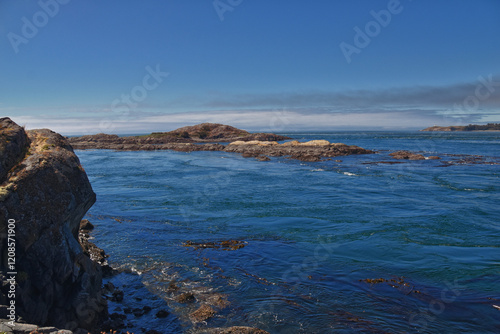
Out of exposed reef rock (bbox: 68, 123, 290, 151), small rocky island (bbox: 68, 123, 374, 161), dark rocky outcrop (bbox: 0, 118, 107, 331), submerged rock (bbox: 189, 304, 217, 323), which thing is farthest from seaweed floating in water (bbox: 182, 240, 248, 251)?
exposed reef rock (bbox: 68, 123, 290, 151)

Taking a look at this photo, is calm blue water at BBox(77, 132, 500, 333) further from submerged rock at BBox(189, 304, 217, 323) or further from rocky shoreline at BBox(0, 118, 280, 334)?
rocky shoreline at BBox(0, 118, 280, 334)

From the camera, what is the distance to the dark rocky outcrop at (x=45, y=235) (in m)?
9.00

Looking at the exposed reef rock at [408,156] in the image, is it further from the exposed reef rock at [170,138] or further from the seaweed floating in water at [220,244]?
the exposed reef rock at [170,138]

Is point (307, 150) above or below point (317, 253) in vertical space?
above

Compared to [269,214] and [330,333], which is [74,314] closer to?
[330,333]

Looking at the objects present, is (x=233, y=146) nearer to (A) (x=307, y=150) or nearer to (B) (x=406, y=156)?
(A) (x=307, y=150)

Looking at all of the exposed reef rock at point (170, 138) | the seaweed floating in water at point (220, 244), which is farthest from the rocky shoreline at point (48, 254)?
the exposed reef rock at point (170, 138)

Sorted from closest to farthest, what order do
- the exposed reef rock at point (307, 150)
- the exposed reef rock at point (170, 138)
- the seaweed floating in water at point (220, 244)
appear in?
the seaweed floating in water at point (220, 244)
the exposed reef rock at point (307, 150)
the exposed reef rock at point (170, 138)

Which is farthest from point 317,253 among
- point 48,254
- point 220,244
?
point 48,254

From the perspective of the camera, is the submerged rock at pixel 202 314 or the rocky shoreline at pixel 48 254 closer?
the rocky shoreline at pixel 48 254

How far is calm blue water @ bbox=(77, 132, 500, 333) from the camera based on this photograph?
11.3 m

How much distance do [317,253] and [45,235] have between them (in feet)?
41.5

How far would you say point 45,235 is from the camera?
9734 millimetres

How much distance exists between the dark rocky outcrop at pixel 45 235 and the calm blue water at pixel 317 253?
6.67 ft
